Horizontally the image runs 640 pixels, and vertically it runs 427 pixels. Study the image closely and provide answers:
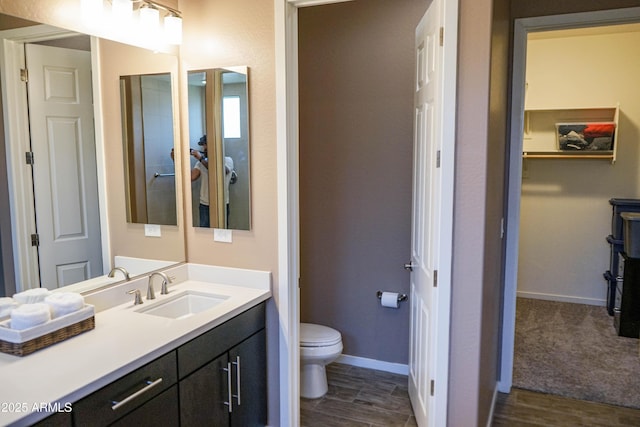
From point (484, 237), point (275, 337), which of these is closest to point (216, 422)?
point (275, 337)

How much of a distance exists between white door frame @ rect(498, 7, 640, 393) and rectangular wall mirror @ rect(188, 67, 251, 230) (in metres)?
1.72

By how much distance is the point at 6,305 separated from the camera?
172cm

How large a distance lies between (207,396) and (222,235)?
84 centimetres

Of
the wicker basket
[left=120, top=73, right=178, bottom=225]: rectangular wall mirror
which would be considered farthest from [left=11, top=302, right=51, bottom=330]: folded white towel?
[left=120, top=73, right=178, bottom=225]: rectangular wall mirror

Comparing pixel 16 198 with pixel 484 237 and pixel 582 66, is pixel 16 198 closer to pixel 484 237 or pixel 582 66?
pixel 484 237

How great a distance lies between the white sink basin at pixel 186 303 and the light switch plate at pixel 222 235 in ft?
0.98

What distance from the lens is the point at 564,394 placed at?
3070 mm

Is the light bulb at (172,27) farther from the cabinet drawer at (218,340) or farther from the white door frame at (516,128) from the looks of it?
the white door frame at (516,128)

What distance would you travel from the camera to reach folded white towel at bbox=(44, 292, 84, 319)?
5.65 feet

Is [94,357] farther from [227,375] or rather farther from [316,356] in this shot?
[316,356]

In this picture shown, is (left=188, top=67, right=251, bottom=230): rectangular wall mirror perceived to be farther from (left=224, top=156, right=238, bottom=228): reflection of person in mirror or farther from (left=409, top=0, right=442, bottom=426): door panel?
(left=409, top=0, right=442, bottom=426): door panel

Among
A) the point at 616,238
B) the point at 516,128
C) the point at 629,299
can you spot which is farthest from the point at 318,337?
the point at 616,238

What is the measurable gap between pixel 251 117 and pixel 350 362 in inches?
78.0

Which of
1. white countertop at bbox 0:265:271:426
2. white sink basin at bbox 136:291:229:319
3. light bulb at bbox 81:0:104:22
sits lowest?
white sink basin at bbox 136:291:229:319
